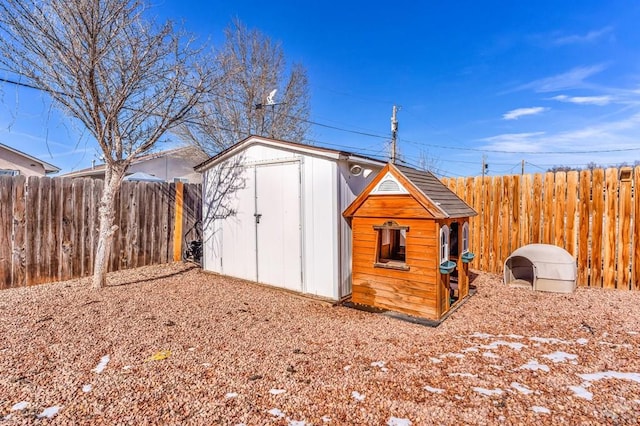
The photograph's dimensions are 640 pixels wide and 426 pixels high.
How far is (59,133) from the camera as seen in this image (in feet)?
Result: 16.1

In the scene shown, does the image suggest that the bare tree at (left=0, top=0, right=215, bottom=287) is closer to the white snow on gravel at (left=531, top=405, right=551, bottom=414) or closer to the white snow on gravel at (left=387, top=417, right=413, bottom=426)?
the white snow on gravel at (left=387, top=417, right=413, bottom=426)

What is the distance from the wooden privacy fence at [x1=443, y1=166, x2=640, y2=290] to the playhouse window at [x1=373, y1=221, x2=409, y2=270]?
86.6 inches

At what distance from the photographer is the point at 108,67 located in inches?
185

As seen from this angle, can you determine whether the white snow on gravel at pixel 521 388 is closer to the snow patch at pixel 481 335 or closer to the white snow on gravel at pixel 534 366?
the white snow on gravel at pixel 534 366

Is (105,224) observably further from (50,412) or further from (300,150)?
(50,412)

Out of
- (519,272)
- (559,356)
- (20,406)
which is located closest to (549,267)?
(519,272)

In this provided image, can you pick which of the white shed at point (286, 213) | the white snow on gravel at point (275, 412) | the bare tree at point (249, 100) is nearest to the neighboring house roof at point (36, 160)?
the bare tree at point (249, 100)

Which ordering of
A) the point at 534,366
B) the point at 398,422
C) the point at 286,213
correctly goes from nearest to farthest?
1. the point at 398,422
2. the point at 534,366
3. the point at 286,213

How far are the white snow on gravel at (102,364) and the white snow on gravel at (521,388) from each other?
135 inches

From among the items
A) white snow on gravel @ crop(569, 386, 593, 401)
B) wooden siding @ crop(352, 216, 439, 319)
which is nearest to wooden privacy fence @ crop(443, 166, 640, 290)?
wooden siding @ crop(352, 216, 439, 319)

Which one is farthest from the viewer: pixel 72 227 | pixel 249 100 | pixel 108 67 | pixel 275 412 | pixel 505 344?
pixel 249 100

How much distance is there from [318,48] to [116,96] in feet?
39.2

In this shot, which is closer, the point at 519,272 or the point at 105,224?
the point at 105,224

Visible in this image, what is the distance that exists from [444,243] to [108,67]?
18.7 ft
